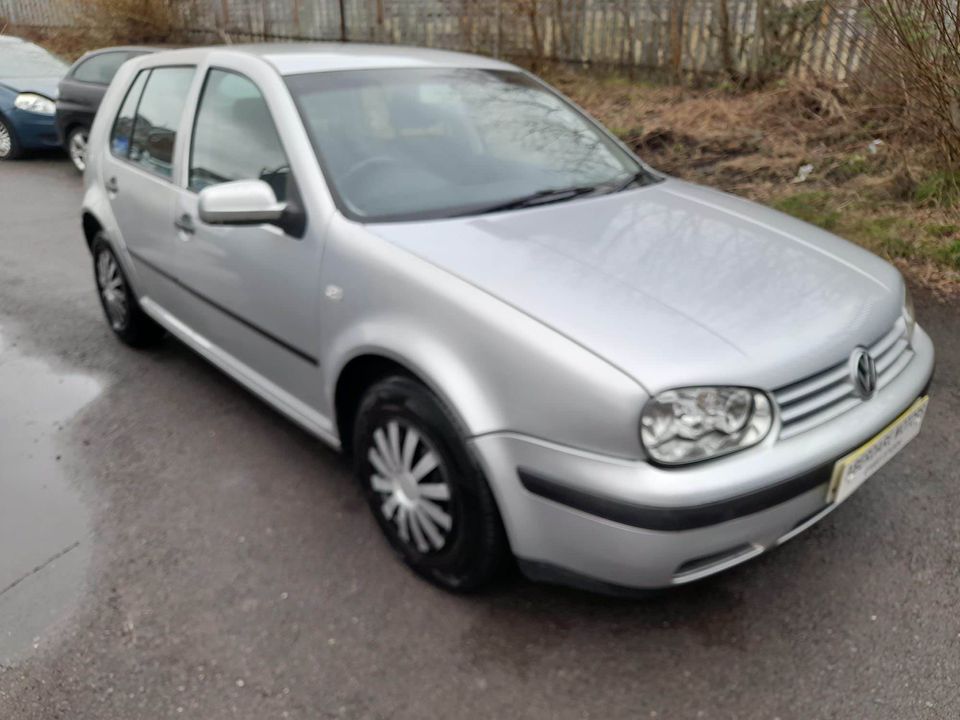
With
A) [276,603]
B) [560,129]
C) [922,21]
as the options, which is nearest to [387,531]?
[276,603]

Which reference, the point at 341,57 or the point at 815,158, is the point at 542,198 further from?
the point at 815,158

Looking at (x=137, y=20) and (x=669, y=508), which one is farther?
(x=137, y=20)

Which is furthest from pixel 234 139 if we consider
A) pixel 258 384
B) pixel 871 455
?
pixel 871 455

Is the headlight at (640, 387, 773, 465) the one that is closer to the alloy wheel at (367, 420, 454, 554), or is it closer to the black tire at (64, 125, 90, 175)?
the alloy wheel at (367, 420, 454, 554)

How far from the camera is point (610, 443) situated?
2.06 meters

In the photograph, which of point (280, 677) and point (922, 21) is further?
point (922, 21)

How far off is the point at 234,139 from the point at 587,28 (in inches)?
303

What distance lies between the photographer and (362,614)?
2.58 m

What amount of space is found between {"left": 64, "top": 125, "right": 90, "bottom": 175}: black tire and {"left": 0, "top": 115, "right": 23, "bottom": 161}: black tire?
3.65 ft

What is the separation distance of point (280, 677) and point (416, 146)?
190cm

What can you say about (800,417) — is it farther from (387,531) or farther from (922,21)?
(922,21)

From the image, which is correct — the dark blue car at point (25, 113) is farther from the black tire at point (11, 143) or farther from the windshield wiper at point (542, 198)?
the windshield wiper at point (542, 198)

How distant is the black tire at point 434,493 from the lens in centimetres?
235

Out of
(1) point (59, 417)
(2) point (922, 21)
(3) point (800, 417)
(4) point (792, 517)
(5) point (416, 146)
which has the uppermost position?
(2) point (922, 21)
